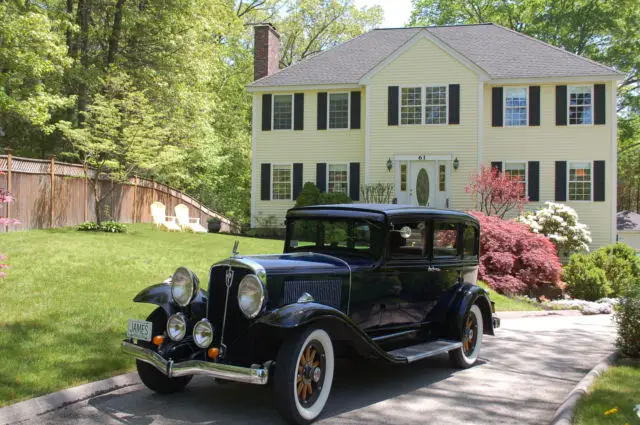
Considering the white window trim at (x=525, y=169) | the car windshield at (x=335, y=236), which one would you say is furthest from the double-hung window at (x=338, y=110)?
the car windshield at (x=335, y=236)

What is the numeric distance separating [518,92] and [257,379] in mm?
21283

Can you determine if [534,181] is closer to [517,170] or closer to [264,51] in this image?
[517,170]

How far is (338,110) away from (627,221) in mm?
22866

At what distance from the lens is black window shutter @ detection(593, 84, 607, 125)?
73.9 feet

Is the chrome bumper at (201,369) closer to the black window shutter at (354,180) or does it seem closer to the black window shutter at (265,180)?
the black window shutter at (354,180)

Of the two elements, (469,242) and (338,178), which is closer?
(469,242)

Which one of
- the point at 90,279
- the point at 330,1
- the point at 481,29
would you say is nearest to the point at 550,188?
the point at 481,29

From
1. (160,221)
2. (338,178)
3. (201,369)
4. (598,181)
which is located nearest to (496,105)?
(598,181)

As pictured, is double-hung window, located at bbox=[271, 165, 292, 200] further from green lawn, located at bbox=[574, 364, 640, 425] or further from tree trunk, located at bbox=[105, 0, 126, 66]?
green lawn, located at bbox=[574, 364, 640, 425]

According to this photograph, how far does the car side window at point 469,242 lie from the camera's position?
745 cm

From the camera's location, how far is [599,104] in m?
22.6

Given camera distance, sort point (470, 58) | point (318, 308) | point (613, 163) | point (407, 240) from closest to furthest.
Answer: point (318, 308)
point (407, 240)
point (613, 163)
point (470, 58)

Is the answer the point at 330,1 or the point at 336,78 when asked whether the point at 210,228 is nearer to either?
the point at 336,78

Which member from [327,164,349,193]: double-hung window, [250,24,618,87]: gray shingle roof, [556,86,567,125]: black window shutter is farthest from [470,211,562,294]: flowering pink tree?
[250,24,618,87]: gray shingle roof
